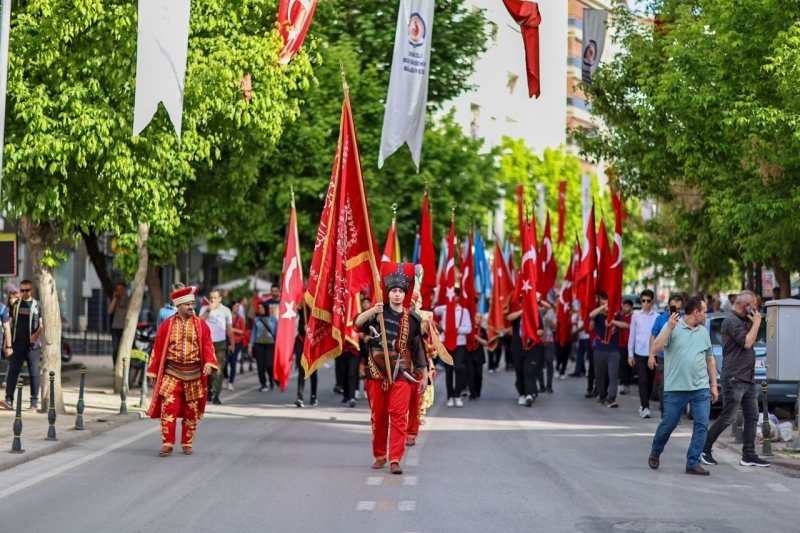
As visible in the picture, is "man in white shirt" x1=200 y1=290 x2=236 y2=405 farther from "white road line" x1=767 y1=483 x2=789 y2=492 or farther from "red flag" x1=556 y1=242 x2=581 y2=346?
"white road line" x1=767 y1=483 x2=789 y2=492

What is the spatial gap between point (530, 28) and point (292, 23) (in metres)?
3.66

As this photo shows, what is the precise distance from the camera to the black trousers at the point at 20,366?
1931 centimetres

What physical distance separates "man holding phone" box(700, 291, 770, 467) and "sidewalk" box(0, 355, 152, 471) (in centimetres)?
710

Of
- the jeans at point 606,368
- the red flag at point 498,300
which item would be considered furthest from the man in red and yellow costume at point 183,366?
the red flag at point 498,300

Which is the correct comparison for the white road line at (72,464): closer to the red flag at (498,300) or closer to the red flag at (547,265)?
the red flag at (498,300)

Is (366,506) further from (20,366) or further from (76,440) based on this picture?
(20,366)

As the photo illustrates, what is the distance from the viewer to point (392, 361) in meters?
12.6

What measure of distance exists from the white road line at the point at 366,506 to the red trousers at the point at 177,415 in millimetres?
4144

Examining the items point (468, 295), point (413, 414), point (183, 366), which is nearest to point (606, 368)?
point (468, 295)

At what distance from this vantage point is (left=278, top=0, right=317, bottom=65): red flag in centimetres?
1970

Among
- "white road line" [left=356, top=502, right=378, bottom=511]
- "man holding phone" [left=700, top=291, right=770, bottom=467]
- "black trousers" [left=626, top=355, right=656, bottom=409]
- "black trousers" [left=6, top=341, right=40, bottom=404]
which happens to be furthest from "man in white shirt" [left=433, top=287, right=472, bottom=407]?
"white road line" [left=356, top=502, right=378, bottom=511]

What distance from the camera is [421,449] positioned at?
1461cm

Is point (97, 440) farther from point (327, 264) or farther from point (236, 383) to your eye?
point (236, 383)

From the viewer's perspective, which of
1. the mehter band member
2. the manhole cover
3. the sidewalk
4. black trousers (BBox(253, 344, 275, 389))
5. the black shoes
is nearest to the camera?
the manhole cover
